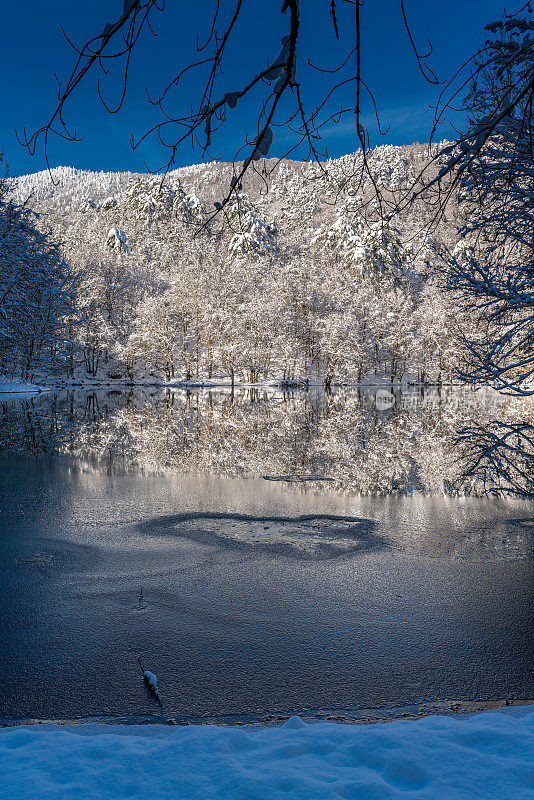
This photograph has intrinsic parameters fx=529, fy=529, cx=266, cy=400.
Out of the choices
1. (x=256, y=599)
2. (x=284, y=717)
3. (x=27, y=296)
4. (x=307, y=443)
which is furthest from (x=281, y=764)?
(x=27, y=296)

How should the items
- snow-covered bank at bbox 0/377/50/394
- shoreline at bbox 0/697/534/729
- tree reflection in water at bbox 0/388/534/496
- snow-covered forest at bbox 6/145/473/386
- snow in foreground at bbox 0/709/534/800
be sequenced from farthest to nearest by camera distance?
snow-covered forest at bbox 6/145/473/386 < snow-covered bank at bbox 0/377/50/394 < tree reflection in water at bbox 0/388/534/496 < shoreline at bbox 0/697/534/729 < snow in foreground at bbox 0/709/534/800

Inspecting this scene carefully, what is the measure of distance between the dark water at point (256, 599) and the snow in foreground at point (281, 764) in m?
1.29

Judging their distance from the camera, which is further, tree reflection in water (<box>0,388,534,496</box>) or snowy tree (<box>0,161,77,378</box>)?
snowy tree (<box>0,161,77,378</box>)

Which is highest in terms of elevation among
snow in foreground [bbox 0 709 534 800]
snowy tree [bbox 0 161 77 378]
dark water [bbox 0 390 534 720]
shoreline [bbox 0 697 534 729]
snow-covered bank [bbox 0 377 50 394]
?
snowy tree [bbox 0 161 77 378]

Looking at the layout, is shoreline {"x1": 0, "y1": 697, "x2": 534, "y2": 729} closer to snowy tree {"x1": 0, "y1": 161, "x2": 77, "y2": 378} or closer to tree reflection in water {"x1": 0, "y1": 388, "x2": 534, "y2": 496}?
tree reflection in water {"x1": 0, "y1": 388, "x2": 534, "y2": 496}

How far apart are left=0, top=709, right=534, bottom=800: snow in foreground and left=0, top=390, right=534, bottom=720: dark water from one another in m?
1.29

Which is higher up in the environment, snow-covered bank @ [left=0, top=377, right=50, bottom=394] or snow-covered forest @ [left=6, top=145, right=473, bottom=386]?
snow-covered forest @ [left=6, top=145, right=473, bottom=386]

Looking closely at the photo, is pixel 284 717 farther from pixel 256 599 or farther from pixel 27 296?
pixel 27 296

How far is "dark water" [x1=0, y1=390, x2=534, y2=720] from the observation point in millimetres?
4559

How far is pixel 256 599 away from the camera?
619 centimetres

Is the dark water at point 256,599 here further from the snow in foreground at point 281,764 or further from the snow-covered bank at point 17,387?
the snow-covered bank at point 17,387

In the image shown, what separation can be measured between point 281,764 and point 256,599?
357 cm

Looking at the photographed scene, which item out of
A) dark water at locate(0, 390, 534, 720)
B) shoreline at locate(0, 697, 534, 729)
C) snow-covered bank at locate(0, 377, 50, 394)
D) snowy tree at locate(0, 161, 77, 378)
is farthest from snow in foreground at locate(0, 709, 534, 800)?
snow-covered bank at locate(0, 377, 50, 394)

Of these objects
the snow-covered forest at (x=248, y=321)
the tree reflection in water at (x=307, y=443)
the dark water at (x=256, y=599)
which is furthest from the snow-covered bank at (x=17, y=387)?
the dark water at (x=256, y=599)
